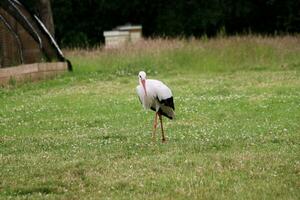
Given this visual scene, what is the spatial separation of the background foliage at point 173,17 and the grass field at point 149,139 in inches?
828

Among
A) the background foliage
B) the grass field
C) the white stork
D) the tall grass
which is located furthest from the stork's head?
the background foliage

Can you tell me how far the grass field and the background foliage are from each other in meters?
21.0

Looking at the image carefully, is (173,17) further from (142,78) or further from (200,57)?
(142,78)

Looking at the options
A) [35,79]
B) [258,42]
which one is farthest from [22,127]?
[258,42]

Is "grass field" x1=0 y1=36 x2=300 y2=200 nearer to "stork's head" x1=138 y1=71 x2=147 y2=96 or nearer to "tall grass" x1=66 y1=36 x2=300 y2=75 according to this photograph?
"tall grass" x1=66 y1=36 x2=300 y2=75

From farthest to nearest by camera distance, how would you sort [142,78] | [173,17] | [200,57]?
[173,17] < [200,57] < [142,78]

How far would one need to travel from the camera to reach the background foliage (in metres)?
43.4

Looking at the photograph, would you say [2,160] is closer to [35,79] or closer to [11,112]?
[11,112]

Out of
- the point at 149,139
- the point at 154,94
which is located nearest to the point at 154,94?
the point at 154,94

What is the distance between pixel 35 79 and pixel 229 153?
43.4ft

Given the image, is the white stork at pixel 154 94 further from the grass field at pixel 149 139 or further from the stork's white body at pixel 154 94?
the grass field at pixel 149 139

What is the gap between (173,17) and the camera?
44.9m

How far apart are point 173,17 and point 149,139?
116 feet

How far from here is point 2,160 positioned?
871cm
